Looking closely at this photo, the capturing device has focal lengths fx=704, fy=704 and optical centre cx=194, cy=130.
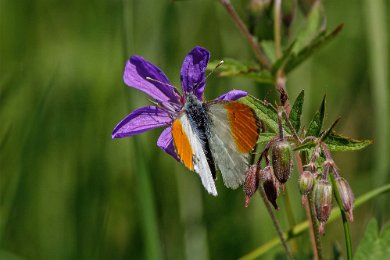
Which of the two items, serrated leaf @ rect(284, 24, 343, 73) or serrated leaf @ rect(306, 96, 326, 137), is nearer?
serrated leaf @ rect(306, 96, 326, 137)

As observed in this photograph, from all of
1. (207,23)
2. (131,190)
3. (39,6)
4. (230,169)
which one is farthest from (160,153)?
(230,169)

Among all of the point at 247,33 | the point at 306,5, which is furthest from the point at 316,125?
the point at 306,5

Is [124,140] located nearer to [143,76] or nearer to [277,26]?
[277,26]

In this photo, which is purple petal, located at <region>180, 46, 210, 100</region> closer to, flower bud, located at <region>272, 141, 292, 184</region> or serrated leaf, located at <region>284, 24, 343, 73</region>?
flower bud, located at <region>272, 141, 292, 184</region>

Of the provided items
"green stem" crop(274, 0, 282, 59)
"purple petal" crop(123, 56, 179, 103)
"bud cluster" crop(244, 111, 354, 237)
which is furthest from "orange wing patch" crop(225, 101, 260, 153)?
"green stem" crop(274, 0, 282, 59)

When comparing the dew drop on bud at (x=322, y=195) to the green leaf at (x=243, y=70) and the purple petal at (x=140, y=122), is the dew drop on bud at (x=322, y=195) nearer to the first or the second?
the purple petal at (x=140, y=122)

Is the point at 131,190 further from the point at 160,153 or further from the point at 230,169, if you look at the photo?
the point at 230,169
